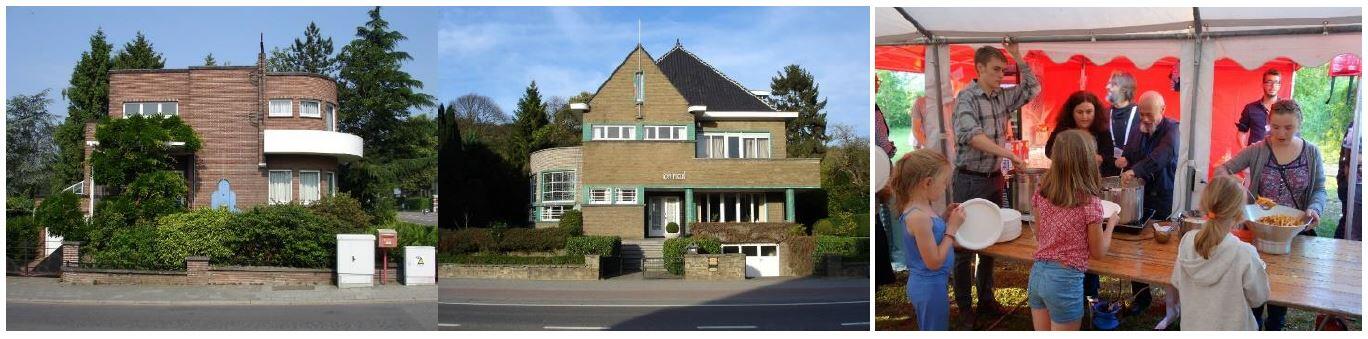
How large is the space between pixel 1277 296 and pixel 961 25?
1.72m

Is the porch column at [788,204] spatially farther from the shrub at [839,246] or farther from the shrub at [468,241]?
the shrub at [468,241]

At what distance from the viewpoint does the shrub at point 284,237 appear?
6.80 metres

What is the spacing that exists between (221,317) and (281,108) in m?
1.42

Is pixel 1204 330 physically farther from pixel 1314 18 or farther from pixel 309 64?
pixel 309 64

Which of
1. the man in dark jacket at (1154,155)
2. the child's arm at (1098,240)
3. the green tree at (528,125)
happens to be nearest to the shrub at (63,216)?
the green tree at (528,125)

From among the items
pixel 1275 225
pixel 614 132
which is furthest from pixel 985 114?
pixel 614 132

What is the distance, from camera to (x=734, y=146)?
5.66 meters

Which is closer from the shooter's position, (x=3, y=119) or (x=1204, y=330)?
(x=1204, y=330)

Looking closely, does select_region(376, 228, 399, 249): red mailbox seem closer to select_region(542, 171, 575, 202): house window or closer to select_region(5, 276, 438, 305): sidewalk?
select_region(5, 276, 438, 305): sidewalk

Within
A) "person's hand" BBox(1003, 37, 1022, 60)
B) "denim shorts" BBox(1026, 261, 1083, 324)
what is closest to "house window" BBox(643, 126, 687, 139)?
"person's hand" BBox(1003, 37, 1022, 60)

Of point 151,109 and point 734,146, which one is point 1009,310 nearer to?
point 734,146

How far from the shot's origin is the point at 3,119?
540cm

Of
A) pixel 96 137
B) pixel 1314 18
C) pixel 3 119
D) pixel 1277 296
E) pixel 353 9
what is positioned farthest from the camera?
pixel 96 137

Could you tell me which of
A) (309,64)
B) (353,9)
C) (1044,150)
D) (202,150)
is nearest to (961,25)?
(1044,150)
